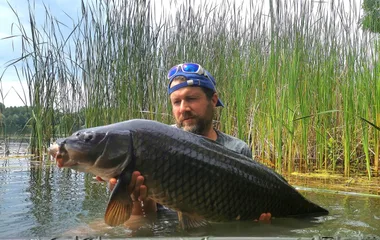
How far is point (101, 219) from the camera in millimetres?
3115

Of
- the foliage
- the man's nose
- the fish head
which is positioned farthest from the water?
the foliage

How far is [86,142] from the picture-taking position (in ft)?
7.41

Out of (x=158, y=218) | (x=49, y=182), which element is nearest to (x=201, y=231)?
(x=158, y=218)

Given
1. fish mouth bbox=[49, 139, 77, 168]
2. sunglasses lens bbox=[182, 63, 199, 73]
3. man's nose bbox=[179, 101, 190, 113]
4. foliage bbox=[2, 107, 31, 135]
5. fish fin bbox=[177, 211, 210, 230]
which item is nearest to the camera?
fish mouth bbox=[49, 139, 77, 168]

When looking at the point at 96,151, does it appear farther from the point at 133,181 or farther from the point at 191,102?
the point at 191,102

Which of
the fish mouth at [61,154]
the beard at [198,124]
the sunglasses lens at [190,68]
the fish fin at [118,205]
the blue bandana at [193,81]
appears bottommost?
the fish fin at [118,205]

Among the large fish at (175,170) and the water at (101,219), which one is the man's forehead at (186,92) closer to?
the large fish at (175,170)

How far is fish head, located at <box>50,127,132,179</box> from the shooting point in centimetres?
223

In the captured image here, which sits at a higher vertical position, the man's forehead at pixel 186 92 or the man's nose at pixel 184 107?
the man's forehead at pixel 186 92

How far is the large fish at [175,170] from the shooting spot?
7.48 feet

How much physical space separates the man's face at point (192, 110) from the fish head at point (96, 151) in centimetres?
86

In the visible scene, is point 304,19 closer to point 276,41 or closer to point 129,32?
point 276,41

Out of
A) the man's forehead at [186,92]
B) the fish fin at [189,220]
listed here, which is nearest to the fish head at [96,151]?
the fish fin at [189,220]

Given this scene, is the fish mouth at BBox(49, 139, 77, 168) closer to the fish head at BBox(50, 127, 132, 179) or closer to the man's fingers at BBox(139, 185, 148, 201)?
the fish head at BBox(50, 127, 132, 179)
